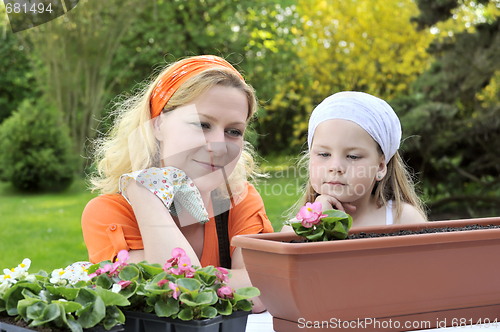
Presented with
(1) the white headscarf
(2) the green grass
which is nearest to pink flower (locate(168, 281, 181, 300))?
(1) the white headscarf

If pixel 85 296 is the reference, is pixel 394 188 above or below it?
below

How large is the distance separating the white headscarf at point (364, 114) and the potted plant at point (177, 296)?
2.86 ft

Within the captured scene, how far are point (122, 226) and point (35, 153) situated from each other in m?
7.11

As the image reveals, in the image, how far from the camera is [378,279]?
94 cm

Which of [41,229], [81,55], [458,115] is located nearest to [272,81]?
[81,55]

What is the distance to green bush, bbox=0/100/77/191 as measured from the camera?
7.76 meters

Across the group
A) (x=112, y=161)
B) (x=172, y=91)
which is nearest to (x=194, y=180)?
(x=172, y=91)

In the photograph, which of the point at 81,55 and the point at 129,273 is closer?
the point at 129,273

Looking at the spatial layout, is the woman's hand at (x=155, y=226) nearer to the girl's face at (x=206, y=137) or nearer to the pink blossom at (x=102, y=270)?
the girl's face at (x=206, y=137)

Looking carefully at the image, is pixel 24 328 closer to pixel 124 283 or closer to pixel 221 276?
pixel 124 283

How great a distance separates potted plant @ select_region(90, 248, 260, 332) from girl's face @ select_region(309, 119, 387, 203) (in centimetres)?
80

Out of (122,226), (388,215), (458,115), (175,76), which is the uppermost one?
(175,76)

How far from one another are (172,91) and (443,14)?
15.5ft

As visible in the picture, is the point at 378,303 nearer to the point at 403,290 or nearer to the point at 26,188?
the point at 403,290
